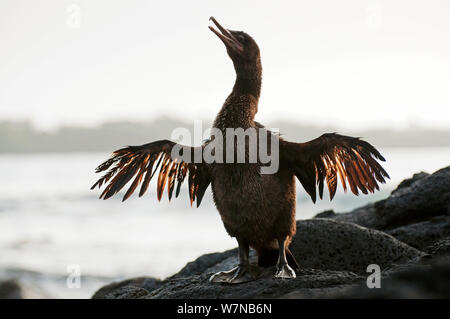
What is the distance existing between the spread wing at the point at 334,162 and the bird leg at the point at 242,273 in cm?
99

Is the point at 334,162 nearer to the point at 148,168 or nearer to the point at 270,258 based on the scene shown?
the point at 270,258

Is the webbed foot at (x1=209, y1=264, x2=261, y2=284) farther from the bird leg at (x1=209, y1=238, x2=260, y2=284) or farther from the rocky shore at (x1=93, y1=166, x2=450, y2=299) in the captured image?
the rocky shore at (x1=93, y1=166, x2=450, y2=299)

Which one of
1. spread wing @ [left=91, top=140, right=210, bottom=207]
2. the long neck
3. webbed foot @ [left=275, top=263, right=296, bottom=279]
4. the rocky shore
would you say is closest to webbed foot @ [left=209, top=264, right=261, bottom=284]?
the rocky shore

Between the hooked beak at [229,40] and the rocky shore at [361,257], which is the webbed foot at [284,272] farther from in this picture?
the hooked beak at [229,40]

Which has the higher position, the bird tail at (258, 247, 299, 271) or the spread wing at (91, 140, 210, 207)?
the spread wing at (91, 140, 210, 207)

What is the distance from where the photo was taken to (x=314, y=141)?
5.79 meters

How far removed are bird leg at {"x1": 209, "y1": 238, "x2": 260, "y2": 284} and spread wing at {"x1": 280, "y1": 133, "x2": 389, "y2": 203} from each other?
3.26ft

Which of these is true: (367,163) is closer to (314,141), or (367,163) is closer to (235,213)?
(314,141)

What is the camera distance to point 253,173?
559 cm

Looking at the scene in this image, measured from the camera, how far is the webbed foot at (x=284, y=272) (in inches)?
214

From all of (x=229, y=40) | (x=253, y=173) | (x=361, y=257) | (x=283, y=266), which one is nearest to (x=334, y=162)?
(x=253, y=173)

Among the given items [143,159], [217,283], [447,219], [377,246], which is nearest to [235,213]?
[217,283]

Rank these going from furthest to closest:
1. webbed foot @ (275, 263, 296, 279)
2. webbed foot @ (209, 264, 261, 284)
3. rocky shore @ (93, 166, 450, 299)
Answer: webbed foot @ (209, 264, 261, 284) → webbed foot @ (275, 263, 296, 279) → rocky shore @ (93, 166, 450, 299)

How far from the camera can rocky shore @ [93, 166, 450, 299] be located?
2781 mm
